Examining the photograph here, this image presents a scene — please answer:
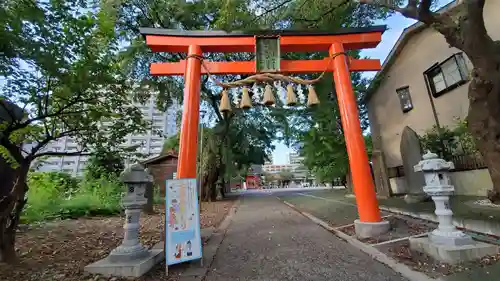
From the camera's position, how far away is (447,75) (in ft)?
29.6

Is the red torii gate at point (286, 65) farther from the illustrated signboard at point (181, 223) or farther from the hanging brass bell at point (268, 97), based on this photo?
the illustrated signboard at point (181, 223)

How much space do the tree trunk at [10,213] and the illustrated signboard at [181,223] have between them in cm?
209

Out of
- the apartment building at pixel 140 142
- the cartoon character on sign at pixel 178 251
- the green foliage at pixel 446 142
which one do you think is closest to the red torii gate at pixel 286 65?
the apartment building at pixel 140 142

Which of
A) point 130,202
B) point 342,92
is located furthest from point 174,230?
point 342,92

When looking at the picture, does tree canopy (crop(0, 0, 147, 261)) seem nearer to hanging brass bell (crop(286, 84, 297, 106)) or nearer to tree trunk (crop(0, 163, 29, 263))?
tree trunk (crop(0, 163, 29, 263))

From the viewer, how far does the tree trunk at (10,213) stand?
3141mm

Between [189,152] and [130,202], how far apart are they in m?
1.59

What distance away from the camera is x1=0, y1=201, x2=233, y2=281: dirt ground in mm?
2973

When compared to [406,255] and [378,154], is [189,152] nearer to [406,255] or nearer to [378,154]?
[406,255]

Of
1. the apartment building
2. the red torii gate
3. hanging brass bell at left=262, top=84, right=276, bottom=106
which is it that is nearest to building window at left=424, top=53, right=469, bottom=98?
the red torii gate

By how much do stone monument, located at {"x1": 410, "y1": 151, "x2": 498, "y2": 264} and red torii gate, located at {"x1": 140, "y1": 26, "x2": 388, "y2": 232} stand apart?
50.6 inches

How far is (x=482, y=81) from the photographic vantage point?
428 centimetres

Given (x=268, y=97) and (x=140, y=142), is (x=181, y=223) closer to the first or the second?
(x=140, y=142)

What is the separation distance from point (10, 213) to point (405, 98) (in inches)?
557
